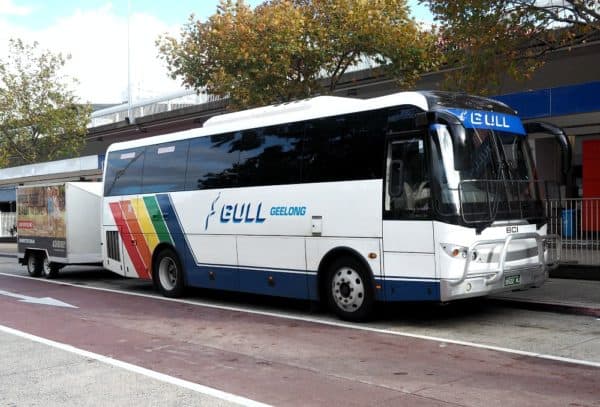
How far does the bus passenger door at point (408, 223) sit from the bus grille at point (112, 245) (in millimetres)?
7790

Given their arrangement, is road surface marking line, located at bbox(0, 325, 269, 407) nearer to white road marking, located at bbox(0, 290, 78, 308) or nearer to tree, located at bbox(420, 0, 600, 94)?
white road marking, located at bbox(0, 290, 78, 308)

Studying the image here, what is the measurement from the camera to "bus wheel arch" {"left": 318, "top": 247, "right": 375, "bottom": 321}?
9406 millimetres

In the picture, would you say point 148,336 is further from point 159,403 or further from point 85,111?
point 85,111

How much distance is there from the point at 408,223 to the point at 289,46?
7.99 m

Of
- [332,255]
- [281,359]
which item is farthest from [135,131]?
[281,359]

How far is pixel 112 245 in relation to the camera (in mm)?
14852

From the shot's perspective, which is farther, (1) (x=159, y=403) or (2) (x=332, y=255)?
(2) (x=332, y=255)

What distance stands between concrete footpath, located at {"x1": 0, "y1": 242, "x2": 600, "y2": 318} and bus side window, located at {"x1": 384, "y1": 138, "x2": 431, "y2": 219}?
3.22m

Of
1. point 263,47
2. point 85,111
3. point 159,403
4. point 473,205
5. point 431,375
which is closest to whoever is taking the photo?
point 159,403

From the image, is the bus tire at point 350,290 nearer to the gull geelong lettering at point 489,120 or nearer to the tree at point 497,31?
the gull geelong lettering at point 489,120

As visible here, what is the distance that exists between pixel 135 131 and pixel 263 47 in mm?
19993

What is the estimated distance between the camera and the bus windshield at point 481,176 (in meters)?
8.57

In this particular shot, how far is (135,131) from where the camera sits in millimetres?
33969

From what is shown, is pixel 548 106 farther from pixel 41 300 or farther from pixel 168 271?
pixel 41 300
